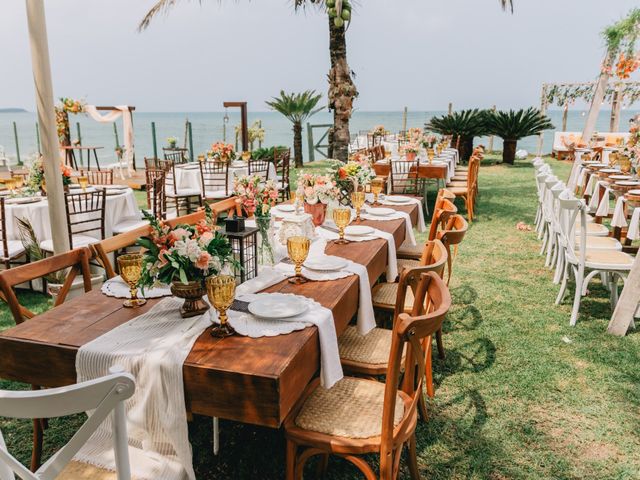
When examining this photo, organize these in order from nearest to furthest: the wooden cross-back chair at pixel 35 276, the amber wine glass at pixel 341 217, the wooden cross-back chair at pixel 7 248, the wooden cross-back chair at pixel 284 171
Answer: the wooden cross-back chair at pixel 35 276 → the amber wine glass at pixel 341 217 → the wooden cross-back chair at pixel 7 248 → the wooden cross-back chair at pixel 284 171

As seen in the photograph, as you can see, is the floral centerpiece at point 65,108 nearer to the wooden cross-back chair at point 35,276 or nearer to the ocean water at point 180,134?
the ocean water at point 180,134

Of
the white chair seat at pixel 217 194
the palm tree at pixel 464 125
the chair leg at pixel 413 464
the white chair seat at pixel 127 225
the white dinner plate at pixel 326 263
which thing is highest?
the palm tree at pixel 464 125

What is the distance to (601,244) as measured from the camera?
175 inches

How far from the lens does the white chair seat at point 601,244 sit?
435cm

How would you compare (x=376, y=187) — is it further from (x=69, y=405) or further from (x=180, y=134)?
(x=180, y=134)

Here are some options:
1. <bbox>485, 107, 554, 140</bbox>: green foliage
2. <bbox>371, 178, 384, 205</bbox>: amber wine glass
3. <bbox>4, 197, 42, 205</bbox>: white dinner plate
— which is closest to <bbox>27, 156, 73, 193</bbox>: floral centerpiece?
<bbox>4, 197, 42, 205</bbox>: white dinner plate

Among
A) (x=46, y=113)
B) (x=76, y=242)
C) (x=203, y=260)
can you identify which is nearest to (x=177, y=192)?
(x=76, y=242)

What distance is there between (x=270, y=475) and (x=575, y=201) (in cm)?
310

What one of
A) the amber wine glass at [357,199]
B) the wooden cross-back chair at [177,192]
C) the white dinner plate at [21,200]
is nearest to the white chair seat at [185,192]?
the wooden cross-back chair at [177,192]

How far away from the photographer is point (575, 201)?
3852mm

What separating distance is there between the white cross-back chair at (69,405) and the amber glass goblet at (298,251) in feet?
3.79

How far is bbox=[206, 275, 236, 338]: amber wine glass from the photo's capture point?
1.65 m

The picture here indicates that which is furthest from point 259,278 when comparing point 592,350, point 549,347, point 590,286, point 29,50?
point 590,286

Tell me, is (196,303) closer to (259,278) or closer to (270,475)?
(259,278)
